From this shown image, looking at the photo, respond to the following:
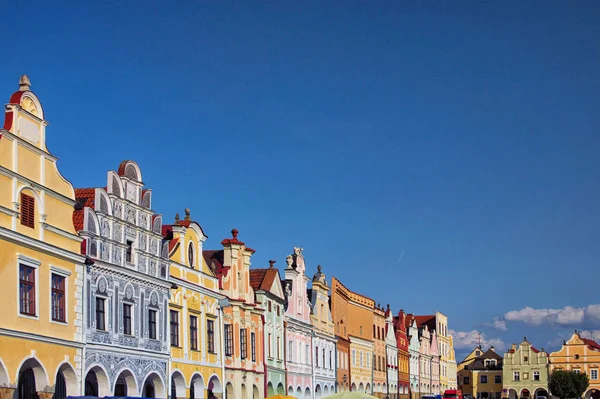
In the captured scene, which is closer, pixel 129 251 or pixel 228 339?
pixel 129 251

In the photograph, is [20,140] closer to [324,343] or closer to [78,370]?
[78,370]

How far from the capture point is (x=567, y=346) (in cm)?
12625

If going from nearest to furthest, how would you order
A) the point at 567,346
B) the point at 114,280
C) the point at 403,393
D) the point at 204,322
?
the point at 114,280 → the point at 204,322 → the point at 403,393 → the point at 567,346

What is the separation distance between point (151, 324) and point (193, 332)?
4.72 m

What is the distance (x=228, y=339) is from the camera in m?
49.6

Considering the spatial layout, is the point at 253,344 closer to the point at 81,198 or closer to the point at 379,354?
the point at 81,198

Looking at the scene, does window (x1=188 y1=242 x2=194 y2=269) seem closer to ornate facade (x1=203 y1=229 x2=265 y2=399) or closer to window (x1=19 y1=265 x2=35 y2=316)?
ornate facade (x1=203 y1=229 x2=265 y2=399)

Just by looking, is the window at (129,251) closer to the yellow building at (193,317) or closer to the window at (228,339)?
the yellow building at (193,317)

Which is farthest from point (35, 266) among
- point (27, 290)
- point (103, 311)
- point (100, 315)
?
point (103, 311)

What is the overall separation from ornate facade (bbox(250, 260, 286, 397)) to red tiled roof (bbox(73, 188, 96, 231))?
1836 cm

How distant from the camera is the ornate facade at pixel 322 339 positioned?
2707 inches

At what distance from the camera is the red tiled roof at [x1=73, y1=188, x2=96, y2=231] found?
35203 mm

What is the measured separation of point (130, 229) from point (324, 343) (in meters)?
35.0

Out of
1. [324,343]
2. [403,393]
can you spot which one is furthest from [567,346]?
[324,343]
